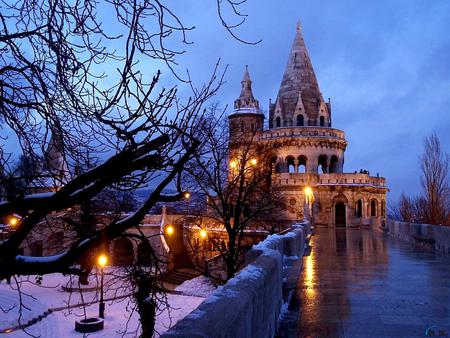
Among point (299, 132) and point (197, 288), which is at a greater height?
point (299, 132)

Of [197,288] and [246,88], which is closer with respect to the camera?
[197,288]

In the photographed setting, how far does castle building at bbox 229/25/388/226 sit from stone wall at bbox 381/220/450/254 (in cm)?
1671

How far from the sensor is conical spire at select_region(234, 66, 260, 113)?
45.4 meters

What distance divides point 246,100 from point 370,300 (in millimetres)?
41054

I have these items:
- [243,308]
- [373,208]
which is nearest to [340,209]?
[373,208]

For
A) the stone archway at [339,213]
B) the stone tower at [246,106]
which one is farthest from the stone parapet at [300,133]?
the stone archway at [339,213]

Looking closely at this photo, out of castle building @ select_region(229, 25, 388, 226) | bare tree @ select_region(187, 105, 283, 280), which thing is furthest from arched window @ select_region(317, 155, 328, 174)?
bare tree @ select_region(187, 105, 283, 280)

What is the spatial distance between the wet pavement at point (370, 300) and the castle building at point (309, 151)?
90.1 ft

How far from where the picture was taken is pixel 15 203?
11.6 ft

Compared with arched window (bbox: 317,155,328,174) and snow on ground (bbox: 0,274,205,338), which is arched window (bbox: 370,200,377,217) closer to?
arched window (bbox: 317,155,328,174)

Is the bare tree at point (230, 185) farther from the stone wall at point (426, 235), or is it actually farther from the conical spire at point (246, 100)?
the conical spire at point (246, 100)

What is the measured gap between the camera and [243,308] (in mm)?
3127

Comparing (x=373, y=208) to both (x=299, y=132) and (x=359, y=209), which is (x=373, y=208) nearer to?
(x=359, y=209)

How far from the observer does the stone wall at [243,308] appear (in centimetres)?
238
